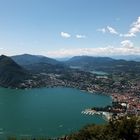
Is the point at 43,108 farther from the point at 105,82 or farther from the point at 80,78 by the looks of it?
the point at 80,78

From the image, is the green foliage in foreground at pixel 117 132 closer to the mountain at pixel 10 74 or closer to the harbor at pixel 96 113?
the harbor at pixel 96 113

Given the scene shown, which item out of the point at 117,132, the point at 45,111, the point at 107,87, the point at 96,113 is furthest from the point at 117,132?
the point at 107,87

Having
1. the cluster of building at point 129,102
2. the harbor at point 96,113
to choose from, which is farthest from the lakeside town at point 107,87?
the harbor at point 96,113

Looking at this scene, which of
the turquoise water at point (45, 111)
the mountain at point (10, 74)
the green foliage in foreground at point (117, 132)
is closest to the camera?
the green foliage in foreground at point (117, 132)

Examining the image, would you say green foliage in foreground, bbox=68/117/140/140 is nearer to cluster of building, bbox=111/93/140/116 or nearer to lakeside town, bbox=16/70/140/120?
cluster of building, bbox=111/93/140/116

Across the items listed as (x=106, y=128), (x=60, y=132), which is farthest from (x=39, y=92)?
(x=106, y=128)

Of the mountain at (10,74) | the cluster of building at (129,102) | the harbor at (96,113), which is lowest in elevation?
the harbor at (96,113)
